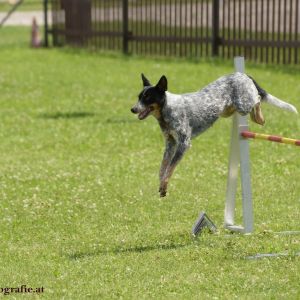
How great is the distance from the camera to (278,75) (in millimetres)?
18625

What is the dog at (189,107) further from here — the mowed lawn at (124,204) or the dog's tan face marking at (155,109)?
the mowed lawn at (124,204)

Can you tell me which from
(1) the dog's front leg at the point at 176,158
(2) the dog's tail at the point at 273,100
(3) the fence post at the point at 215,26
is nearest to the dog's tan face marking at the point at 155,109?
(1) the dog's front leg at the point at 176,158

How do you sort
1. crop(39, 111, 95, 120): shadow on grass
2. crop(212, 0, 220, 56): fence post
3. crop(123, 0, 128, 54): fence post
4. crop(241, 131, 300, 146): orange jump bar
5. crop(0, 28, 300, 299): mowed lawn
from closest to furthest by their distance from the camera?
crop(0, 28, 300, 299): mowed lawn
crop(241, 131, 300, 146): orange jump bar
crop(39, 111, 95, 120): shadow on grass
crop(212, 0, 220, 56): fence post
crop(123, 0, 128, 54): fence post

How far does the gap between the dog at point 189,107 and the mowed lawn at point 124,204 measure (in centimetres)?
72

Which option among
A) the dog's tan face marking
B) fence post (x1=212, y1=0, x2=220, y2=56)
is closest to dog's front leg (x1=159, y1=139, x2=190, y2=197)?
the dog's tan face marking

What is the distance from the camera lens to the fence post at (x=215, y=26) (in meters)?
21.3

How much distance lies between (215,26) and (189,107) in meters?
13.8

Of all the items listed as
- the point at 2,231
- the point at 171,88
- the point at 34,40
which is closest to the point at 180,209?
the point at 2,231

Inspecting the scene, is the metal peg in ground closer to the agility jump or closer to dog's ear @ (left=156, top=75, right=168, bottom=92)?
the agility jump

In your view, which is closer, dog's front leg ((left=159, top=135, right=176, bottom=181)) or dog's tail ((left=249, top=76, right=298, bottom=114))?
dog's front leg ((left=159, top=135, right=176, bottom=181))

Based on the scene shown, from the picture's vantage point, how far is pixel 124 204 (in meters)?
9.62

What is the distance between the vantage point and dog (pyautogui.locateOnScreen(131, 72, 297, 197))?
7559 millimetres

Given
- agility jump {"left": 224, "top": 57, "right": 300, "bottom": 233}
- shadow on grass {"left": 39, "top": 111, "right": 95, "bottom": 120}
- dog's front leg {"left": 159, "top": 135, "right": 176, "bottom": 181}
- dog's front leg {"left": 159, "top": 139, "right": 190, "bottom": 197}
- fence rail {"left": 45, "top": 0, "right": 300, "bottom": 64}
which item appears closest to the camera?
dog's front leg {"left": 159, "top": 139, "right": 190, "bottom": 197}

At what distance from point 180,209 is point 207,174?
66.0 inches
